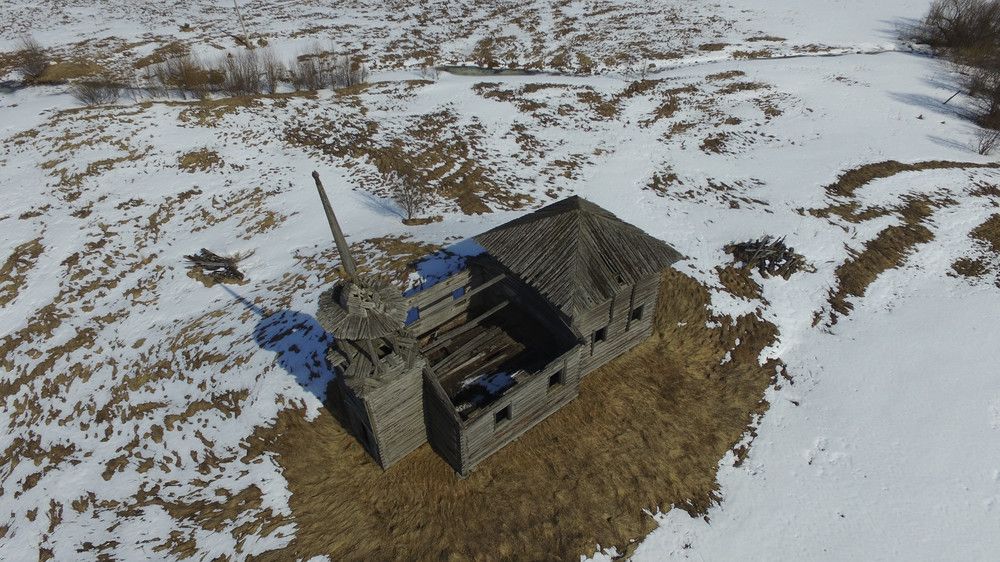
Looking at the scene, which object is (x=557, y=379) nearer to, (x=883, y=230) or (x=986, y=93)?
(x=883, y=230)

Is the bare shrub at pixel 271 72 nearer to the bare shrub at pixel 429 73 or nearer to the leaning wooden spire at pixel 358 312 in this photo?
the bare shrub at pixel 429 73

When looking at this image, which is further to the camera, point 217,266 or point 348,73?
point 348,73

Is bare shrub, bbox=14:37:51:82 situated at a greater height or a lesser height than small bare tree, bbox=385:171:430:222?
greater

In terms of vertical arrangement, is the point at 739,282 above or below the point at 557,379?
below

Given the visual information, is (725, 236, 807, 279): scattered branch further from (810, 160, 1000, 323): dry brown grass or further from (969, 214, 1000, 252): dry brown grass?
(969, 214, 1000, 252): dry brown grass

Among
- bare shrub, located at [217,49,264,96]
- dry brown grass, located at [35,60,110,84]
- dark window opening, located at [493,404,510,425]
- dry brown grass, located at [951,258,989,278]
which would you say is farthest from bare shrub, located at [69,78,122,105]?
dry brown grass, located at [951,258,989,278]

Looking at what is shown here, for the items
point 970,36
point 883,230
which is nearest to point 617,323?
point 883,230

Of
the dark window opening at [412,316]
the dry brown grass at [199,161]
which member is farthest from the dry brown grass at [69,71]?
the dark window opening at [412,316]
